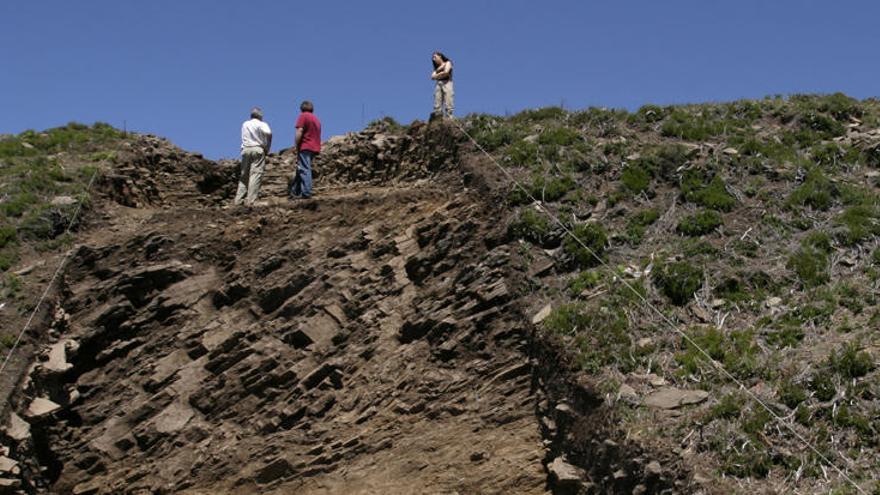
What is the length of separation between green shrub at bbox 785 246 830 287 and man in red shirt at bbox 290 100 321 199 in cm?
839

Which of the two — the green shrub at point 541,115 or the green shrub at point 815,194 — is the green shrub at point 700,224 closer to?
the green shrub at point 815,194

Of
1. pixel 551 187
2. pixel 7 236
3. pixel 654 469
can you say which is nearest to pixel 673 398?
pixel 654 469

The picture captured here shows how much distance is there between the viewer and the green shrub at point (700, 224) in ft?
49.4

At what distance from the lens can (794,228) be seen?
48.9 ft

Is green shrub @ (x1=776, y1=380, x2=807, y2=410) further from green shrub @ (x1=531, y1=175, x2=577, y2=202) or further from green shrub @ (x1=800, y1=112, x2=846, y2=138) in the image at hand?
green shrub @ (x1=800, y1=112, x2=846, y2=138)

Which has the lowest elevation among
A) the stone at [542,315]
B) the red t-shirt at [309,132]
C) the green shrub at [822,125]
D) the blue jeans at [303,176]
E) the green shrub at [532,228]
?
the stone at [542,315]

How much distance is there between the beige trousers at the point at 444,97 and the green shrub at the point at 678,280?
6.46 m

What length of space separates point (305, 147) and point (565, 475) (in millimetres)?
9265

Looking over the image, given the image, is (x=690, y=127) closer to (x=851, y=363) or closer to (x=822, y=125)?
(x=822, y=125)

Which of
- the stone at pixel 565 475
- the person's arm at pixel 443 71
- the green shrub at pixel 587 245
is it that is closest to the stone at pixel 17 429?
the stone at pixel 565 475

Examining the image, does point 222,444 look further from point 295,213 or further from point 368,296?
point 295,213

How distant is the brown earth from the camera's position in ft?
40.8

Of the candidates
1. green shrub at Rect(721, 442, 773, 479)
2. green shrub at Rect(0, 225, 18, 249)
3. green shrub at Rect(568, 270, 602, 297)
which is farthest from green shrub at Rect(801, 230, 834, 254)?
green shrub at Rect(0, 225, 18, 249)

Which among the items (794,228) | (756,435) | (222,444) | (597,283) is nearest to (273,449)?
(222,444)
